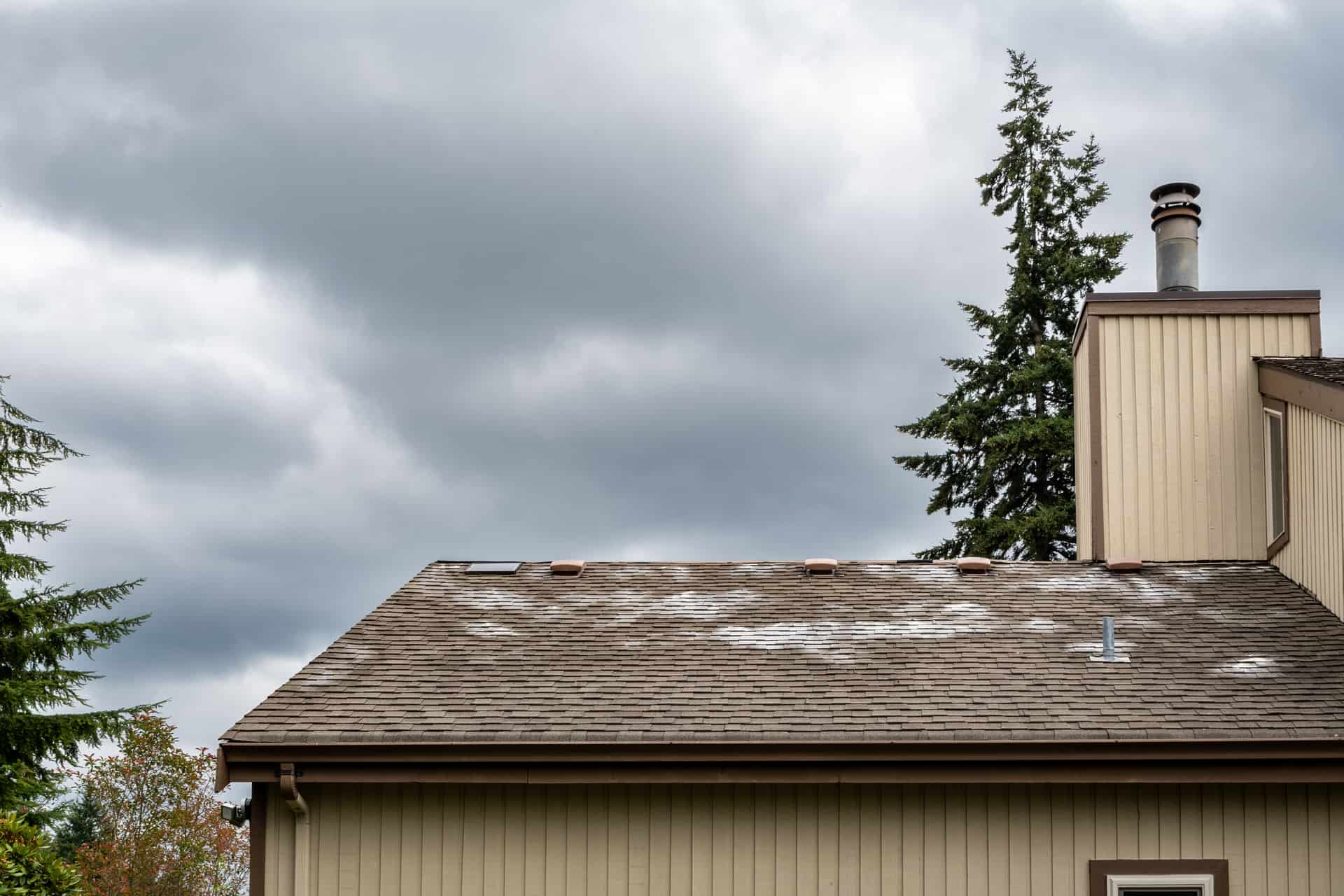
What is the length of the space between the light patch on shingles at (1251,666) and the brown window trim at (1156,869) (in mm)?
1476

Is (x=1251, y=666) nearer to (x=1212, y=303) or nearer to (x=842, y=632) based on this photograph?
(x=842, y=632)

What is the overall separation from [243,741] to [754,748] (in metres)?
3.45

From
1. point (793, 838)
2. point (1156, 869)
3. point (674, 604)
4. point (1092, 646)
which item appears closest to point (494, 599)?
point (674, 604)

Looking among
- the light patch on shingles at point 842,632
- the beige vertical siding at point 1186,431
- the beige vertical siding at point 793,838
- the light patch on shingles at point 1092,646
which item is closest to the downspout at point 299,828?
the beige vertical siding at point 793,838

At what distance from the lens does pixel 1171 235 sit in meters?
13.9

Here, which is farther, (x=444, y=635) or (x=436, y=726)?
(x=444, y=635)

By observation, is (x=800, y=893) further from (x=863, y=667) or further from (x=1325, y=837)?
(x=1325, y=837)

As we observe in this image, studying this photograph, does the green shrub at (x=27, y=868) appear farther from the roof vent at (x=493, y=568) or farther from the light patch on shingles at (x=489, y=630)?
the roof vent at (x=493, y=568)

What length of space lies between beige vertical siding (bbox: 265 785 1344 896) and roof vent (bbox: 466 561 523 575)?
3.88 meters

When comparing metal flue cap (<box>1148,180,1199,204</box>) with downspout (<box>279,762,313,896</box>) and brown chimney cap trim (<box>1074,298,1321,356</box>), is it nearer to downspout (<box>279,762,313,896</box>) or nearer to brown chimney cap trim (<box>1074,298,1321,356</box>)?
brown chimney cap trim (<box>1074,298,1321,356</box>)

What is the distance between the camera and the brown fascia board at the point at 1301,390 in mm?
10453

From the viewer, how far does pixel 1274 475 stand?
40.2 feet

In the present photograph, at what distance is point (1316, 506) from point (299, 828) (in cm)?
869

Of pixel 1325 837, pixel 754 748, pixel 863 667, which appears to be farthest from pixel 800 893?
pixel 1325 837
